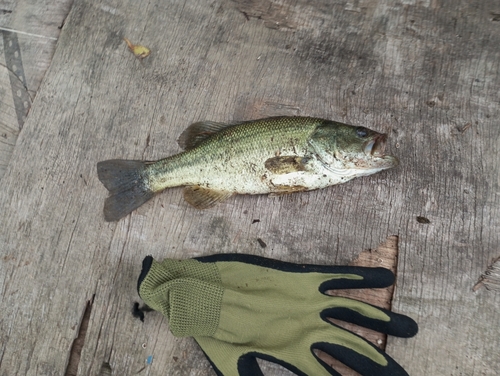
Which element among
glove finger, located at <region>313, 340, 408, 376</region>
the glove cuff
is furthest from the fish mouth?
the glove cuff

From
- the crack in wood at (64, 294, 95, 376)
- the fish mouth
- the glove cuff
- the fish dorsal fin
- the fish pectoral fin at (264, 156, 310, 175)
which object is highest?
the fish mouth

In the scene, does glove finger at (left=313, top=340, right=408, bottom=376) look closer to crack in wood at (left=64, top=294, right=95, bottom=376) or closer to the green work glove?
the green work glove

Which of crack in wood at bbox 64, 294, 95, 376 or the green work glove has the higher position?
the green work glove

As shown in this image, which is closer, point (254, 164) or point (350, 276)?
point (350, 276)

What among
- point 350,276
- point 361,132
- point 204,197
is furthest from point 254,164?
point 350,276

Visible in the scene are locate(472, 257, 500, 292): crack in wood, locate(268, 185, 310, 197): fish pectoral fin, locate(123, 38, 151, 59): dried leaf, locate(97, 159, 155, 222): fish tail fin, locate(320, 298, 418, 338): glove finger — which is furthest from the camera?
locate(123, 38, 151, 59): dried leaf

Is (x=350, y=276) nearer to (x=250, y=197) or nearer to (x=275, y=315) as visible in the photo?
(x=275, y=315)

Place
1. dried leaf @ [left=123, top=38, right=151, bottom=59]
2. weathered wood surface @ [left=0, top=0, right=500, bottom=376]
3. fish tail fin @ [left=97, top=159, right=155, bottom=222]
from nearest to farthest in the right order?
weathered wood surface @ [left=0, top=0, right=500, bottom=376] < fish tail fin @ [left=97, top=159, right=155, bottom=222] < dried leaf @ [left=123, top=38, right=151, bottom=59]
